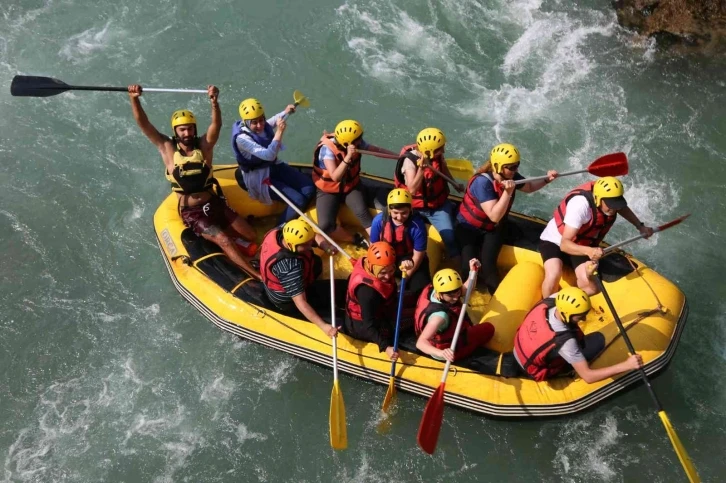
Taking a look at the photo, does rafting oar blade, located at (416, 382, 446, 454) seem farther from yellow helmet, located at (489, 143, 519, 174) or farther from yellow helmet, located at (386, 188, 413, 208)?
yellow helmet, located at (489, 143, 519, 174)

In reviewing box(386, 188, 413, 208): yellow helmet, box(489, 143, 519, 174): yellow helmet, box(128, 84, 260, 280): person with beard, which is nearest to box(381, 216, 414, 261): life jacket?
box(386, 188, 413, 208): yellow helmet

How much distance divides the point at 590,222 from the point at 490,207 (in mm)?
839

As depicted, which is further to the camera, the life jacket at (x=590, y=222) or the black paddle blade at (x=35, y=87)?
the black paddle blade at (x=35, y=87)

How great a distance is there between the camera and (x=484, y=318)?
19.1 ft

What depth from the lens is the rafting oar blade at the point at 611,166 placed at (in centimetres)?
598

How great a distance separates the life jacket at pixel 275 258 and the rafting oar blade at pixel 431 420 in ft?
4.99

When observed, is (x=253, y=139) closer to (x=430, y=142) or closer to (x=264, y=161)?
(x=264, y=161)

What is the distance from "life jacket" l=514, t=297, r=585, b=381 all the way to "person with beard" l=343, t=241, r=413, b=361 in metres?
1.01

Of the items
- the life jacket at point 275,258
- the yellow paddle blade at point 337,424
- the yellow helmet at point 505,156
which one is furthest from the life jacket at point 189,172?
the yellow helmet at point 505,156

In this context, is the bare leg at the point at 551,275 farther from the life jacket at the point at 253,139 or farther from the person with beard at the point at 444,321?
the life jacket at the point at 253,139

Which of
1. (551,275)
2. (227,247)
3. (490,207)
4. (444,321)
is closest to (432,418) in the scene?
(444,321)

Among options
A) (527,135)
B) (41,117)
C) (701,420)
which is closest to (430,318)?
(701,420)

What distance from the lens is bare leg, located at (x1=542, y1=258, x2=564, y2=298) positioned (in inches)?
229

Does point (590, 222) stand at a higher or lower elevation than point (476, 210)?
higher
